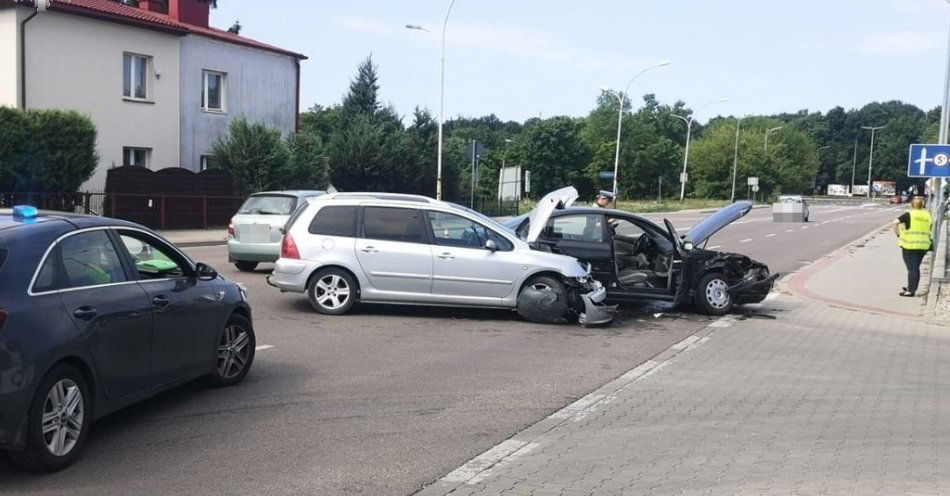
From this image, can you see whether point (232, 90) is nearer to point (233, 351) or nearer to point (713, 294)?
point (713, 294)

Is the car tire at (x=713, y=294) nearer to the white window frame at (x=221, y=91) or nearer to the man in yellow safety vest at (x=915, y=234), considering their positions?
the man in yellow safety vest at (x=915, y=234)

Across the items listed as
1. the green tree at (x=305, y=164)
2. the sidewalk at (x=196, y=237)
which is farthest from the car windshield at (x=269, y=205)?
the green tree at (x=305, y=164)

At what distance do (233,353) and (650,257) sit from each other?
7315 mm

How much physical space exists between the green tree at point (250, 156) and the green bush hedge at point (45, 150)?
596cm

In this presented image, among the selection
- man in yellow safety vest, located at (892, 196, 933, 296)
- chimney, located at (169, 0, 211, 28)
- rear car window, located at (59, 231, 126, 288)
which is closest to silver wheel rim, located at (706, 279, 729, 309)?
man in yellow safety vest, located at (892, 196, 933, 296)

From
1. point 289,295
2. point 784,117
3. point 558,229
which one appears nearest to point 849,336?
point 558,229

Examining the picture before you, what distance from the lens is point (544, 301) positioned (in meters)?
11.1

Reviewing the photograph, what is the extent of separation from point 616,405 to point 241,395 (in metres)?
3.04

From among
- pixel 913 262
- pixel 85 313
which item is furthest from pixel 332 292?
pixel 913 262

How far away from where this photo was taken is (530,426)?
257 inches

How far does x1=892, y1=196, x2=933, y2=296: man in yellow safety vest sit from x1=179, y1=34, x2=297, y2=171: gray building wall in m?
24.5

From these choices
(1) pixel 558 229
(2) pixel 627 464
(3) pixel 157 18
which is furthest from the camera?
(3) pixel 157 18

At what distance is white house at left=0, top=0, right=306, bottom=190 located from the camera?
26.4 m

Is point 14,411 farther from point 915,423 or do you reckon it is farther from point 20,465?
point 915,423
